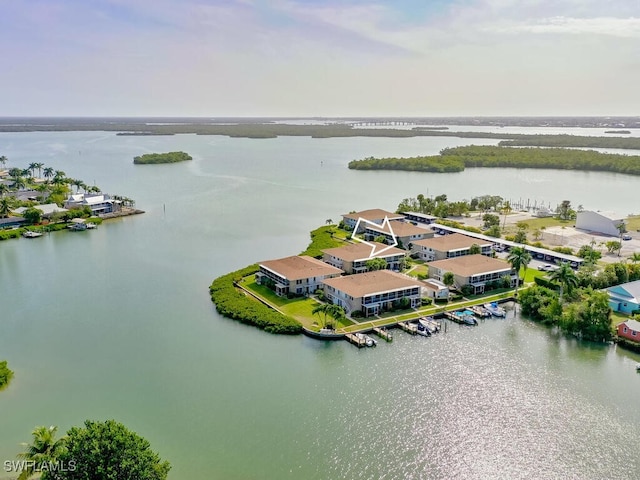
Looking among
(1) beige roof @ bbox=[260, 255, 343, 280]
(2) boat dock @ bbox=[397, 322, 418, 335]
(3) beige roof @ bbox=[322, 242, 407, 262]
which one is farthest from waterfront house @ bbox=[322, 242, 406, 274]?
(2) boat dock @ bbox=[397, 322, 418, 335]

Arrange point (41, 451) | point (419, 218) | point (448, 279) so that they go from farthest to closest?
point (419, 218), point (448, 279), point (41, 451)

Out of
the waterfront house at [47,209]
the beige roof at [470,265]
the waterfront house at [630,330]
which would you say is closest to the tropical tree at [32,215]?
the waterfront house at [47,209]

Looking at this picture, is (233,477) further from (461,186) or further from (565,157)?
(565,157)

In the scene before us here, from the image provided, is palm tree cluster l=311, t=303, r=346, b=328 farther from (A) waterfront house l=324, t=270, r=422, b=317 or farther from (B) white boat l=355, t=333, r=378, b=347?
(A) waterfront house l=324, t=270, r=422, b=317

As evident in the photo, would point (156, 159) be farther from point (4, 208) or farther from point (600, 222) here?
point (600, 222)

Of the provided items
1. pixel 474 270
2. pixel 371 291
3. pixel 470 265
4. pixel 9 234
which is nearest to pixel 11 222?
pixel 9 234
